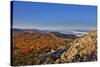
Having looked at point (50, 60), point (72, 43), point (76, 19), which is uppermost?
point (76, 19)

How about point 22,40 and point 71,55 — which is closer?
point 22,40

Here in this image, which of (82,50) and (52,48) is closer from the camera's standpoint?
(52,48)

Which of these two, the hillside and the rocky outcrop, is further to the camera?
the rocky outcrop

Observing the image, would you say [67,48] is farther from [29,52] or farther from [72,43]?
[29,52]

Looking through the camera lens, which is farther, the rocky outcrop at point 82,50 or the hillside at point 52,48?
the rocky outcrop at point 82,50
